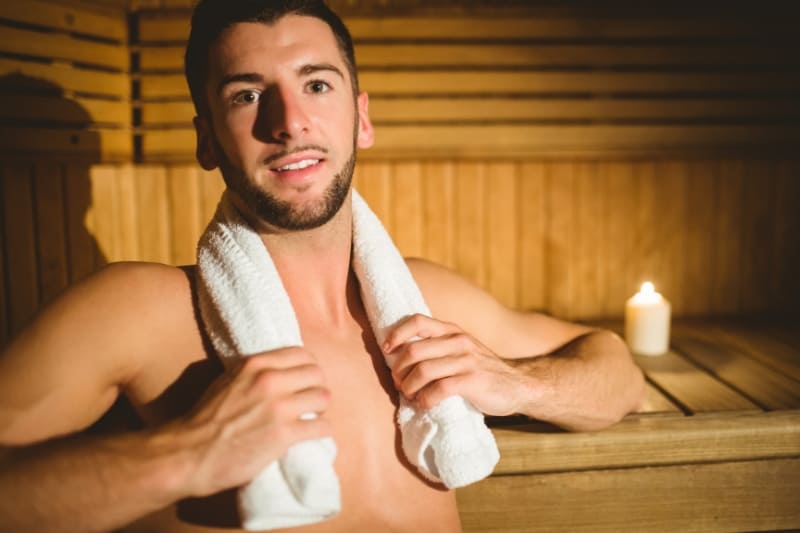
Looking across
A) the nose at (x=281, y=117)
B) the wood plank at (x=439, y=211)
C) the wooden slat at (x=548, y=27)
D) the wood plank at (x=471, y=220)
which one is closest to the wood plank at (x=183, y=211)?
the wooden slat at (x=548, y=27)

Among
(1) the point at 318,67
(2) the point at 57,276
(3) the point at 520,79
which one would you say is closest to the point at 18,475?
(1) the point at 318,67

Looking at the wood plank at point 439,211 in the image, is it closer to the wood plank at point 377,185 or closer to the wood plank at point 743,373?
the wood plank at point 377,185

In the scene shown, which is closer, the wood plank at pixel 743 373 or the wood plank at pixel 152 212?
the wood plank at pixel 743 373

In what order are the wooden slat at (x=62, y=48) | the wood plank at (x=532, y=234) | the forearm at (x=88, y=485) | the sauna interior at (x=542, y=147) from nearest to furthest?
the forearm at (x=88, y=485) → the wooden slat at (x=62, y=48) → the sauna interior at (x=542, y=147) → the wood plank at (x=532, y=234)

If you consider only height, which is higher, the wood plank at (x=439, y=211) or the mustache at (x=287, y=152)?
the mustache at (x=287, y=152)

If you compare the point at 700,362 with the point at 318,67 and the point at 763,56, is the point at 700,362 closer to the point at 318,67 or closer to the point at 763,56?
the point at 763,56

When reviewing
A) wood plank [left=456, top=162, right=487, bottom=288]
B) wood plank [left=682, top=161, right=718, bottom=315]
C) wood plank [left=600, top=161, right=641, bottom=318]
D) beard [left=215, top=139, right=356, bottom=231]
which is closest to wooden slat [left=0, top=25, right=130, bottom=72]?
beard [left=215, top=139, right=356, bottom=231]

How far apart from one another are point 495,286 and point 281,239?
4.63ft

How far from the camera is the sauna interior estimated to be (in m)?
2.32

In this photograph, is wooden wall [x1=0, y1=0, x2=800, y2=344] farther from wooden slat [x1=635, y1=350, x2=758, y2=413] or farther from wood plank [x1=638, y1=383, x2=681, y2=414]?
wood plank [x1=638, y1=383, x2=681, y2=414]

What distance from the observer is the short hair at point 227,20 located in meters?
1.26

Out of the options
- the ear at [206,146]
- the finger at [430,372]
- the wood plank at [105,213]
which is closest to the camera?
the finger at [430,372]

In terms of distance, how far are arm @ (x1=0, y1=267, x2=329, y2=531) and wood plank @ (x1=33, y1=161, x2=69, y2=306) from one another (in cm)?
112

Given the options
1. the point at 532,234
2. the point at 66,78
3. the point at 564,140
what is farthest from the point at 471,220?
the point at 66,78
